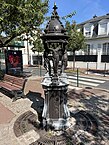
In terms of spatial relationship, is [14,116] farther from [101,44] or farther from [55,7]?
[101,44]

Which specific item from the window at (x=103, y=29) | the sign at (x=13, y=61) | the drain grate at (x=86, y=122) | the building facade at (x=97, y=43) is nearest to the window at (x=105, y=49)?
the building facade at (x=97, y=43)

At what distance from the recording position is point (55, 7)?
4.46 meters

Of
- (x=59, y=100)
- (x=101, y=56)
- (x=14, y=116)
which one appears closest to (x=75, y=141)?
(x=59, y=100)

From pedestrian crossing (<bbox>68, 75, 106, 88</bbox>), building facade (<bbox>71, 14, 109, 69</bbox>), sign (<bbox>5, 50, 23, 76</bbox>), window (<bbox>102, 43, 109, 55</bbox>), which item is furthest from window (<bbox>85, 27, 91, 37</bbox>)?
sign (<bbox>5, 50, 23, 76</bbox>)

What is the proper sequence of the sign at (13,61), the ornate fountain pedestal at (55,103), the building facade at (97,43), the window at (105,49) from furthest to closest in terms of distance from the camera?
the building facade at (97,43) → the window at (105,49) → the sign at (13,61) → the ornate fountain pedestal at (55,103)

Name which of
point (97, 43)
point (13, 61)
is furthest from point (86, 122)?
point (97, 43)

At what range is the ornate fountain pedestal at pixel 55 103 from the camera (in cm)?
448

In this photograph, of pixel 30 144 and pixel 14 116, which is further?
pixel 14 116

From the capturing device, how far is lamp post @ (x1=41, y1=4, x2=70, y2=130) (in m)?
4.28

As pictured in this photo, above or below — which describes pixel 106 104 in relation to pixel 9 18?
below

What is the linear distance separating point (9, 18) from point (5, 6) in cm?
110

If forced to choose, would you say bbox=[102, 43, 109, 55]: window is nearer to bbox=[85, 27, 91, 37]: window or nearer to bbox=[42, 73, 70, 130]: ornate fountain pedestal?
bbox=[85, 27, 91, 37]: window

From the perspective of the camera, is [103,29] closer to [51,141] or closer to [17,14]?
[17,14]

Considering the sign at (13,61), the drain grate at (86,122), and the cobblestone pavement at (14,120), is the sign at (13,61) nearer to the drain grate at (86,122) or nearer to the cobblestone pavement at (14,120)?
the cobblestone pavement at (14,120)
